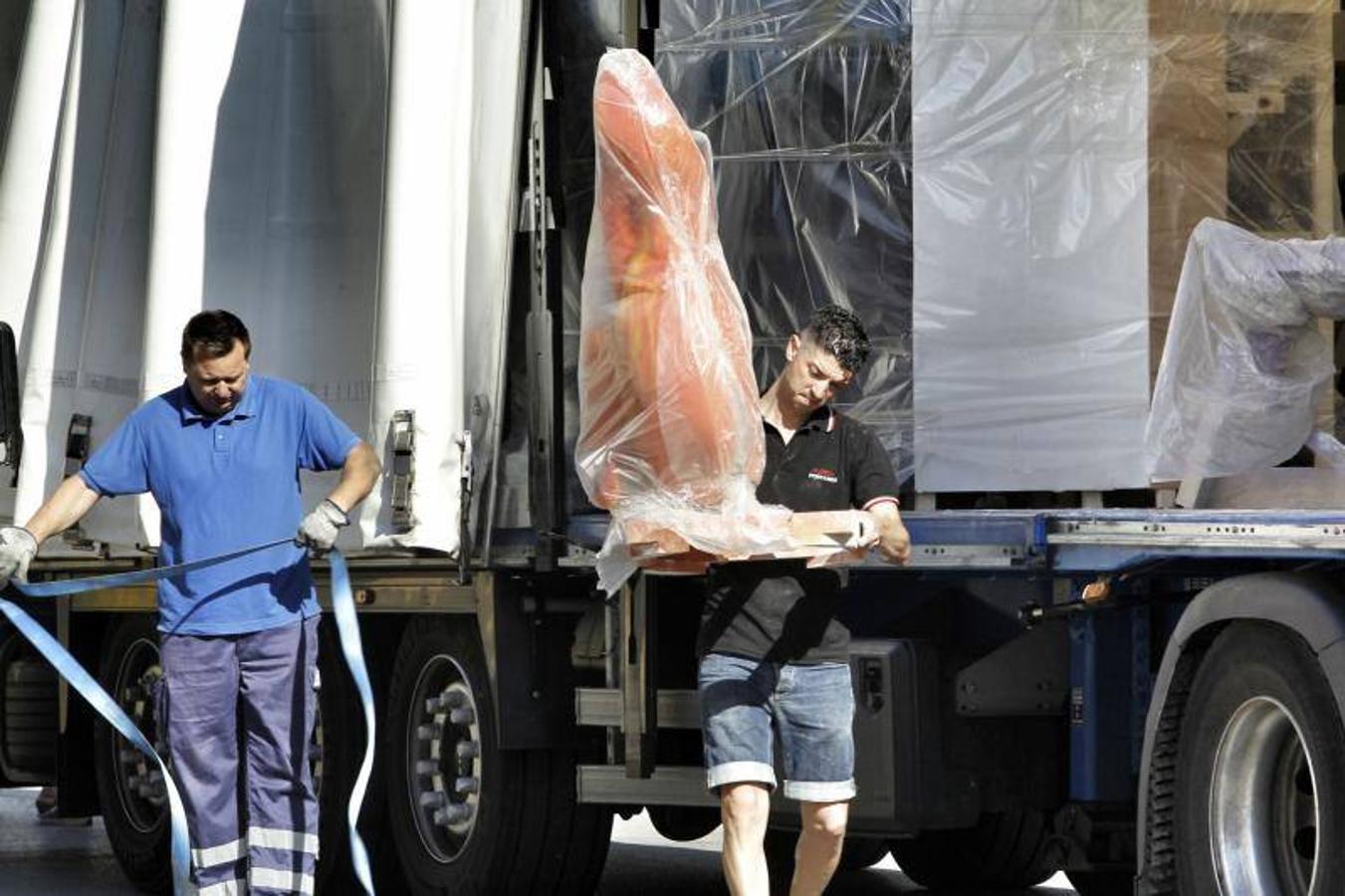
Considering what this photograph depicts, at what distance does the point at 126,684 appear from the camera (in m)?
10.9

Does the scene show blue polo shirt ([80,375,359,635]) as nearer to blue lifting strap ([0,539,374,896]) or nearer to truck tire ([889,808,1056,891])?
blue lifting strap ([0,539,374,896])

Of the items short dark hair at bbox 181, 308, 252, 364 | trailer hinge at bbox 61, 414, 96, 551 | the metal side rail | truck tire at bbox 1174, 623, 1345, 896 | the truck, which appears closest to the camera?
the metal side rail

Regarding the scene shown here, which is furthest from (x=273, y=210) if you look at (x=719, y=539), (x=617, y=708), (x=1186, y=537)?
(x=1186, y=537)

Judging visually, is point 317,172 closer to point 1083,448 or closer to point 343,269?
point 343,269

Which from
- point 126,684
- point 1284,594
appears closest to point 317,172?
point 126,684

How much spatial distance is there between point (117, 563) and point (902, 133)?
3775 millimetres

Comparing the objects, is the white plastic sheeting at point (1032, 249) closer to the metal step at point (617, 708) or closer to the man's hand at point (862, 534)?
the metal step at point (617, 708)

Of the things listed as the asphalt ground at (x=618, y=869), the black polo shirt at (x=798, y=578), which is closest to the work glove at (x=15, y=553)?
the black polo shirt at (x=798, y=578)

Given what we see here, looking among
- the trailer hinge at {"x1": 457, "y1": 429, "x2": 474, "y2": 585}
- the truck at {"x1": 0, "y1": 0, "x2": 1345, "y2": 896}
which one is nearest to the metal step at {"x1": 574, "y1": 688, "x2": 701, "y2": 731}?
the truck at {"x1": 0, "y1": 0, "x2": 1345, "y2": 896}

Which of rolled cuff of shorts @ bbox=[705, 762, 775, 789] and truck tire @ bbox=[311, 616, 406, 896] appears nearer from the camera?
rolled cuff of shorts @ bbox=[705, 762, 775, 789]

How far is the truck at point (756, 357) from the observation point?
7207mm

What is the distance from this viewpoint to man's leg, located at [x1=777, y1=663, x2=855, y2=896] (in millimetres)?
6883

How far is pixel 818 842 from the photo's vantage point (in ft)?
22.7

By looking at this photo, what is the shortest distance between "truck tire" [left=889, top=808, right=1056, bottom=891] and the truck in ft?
0.09
